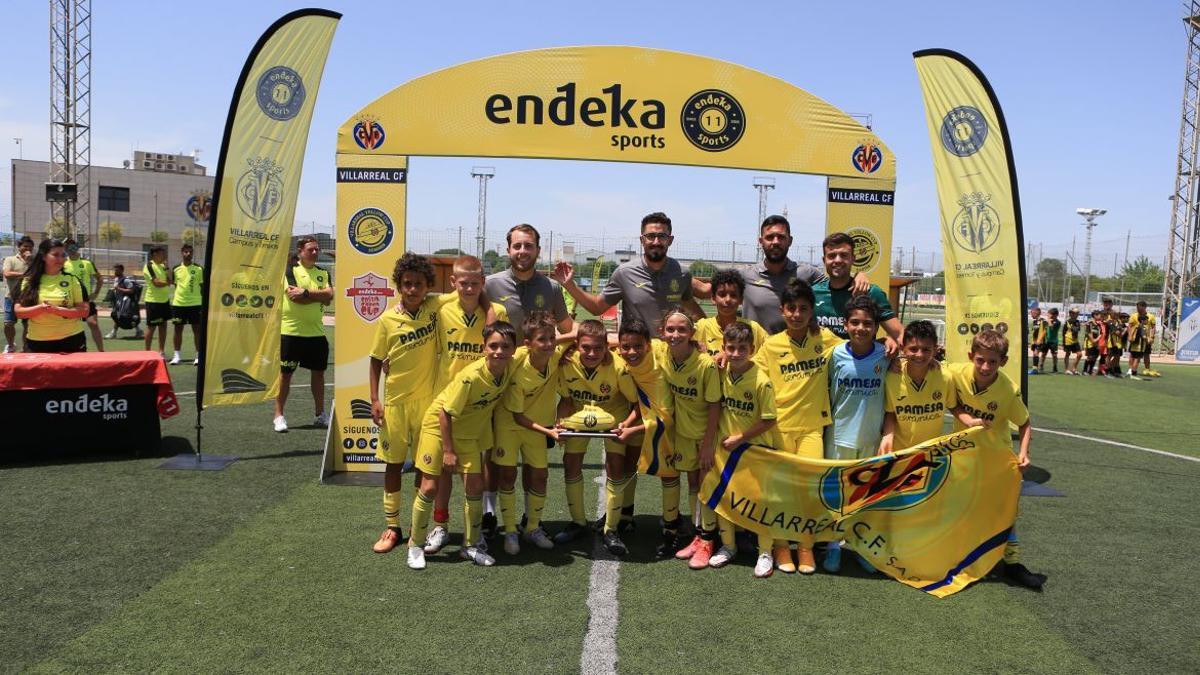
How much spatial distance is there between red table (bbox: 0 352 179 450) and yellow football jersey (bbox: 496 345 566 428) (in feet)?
13.4

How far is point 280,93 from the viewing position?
704cm

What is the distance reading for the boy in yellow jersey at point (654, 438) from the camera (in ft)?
16.6

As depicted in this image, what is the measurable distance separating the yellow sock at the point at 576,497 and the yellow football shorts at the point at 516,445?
0.30 metres

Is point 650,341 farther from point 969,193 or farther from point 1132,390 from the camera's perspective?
point 1132,390

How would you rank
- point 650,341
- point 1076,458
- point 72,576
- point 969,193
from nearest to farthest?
point 72,576 → point 650,341 → point 969,193 → point 1076,458

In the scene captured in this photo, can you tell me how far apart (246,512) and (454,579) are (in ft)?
6.90

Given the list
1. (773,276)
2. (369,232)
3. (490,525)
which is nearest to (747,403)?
(773,276)

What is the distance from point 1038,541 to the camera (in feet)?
18.3

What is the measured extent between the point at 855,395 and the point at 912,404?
428 mm

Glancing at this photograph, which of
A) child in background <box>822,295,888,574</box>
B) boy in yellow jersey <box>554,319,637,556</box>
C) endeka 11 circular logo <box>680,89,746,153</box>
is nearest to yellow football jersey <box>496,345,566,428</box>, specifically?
boy in yellow jersey <box>554,319,637,556</box>

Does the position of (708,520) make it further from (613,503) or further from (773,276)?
(773,276)

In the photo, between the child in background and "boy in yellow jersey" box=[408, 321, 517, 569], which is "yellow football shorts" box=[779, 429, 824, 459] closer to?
the child in background

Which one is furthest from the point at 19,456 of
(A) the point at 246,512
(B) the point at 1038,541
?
(B) the point at 1038,541

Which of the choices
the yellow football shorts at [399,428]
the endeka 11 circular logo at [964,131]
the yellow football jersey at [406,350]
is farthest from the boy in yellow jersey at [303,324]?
the endeka 11 circular logo at [964,131]
